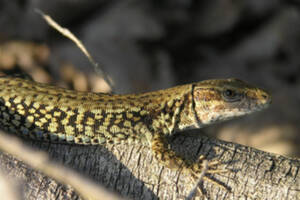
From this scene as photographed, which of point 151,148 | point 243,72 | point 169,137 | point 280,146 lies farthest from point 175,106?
point 243,72

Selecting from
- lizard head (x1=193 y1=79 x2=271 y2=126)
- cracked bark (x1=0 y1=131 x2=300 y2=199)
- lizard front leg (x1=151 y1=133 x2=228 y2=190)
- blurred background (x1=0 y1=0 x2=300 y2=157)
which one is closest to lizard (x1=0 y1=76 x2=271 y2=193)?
lizard head (x1=193 y1=79 x2=271 y2=126)

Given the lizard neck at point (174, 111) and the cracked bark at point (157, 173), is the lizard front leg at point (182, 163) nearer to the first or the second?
the cracked bark at point (157, 173)

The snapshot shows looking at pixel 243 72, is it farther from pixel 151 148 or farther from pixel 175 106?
pixel 151 148

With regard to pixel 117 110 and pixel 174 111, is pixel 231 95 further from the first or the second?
pixel 117 110

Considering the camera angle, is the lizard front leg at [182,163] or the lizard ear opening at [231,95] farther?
the lizard ear opening at [231,95]

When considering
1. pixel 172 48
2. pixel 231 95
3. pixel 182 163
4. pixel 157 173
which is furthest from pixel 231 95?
pixel 172 48

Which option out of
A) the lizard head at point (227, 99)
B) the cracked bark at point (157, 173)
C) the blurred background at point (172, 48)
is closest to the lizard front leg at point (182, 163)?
the cracked bark at point (157, 173)
